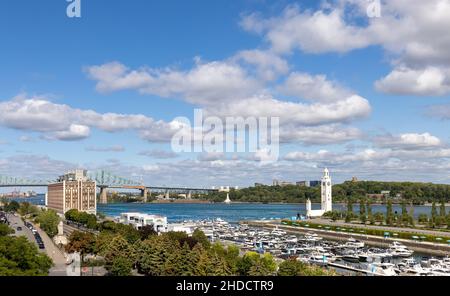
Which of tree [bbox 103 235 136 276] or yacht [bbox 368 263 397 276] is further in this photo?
yacht [bbox 368 263 397 276]

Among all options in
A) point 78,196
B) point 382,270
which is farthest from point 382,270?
point 78,196

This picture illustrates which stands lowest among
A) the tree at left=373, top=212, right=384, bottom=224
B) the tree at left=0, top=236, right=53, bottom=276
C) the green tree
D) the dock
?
the dock

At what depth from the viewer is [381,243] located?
1578 cm

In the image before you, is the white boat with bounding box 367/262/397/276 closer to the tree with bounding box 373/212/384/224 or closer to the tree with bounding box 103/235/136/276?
the tree with bounding box 103/235/136/276

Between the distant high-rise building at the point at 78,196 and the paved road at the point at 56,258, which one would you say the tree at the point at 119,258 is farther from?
the distant high-rise building at the point at 78,196

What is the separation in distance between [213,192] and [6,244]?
5797 cm

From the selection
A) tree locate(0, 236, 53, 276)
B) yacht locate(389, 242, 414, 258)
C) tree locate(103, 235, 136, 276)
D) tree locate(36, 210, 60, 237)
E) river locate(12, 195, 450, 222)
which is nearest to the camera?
tree locate(0, 236, 53, 276)

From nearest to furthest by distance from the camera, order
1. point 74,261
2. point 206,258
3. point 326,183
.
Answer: point 206,258 < point 74,261 < point 326,183

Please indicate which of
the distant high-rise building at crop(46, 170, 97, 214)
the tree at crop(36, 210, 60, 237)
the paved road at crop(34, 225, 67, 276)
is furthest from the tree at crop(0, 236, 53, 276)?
the distant high-rise building at crop(46, 170, 97, 214)

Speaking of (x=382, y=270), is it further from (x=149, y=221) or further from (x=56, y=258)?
(x=149, y=221)

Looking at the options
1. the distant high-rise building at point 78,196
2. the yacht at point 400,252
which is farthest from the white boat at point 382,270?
the distant high-rise building at point 78,196

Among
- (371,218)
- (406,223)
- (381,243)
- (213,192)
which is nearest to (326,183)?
(371,218)
